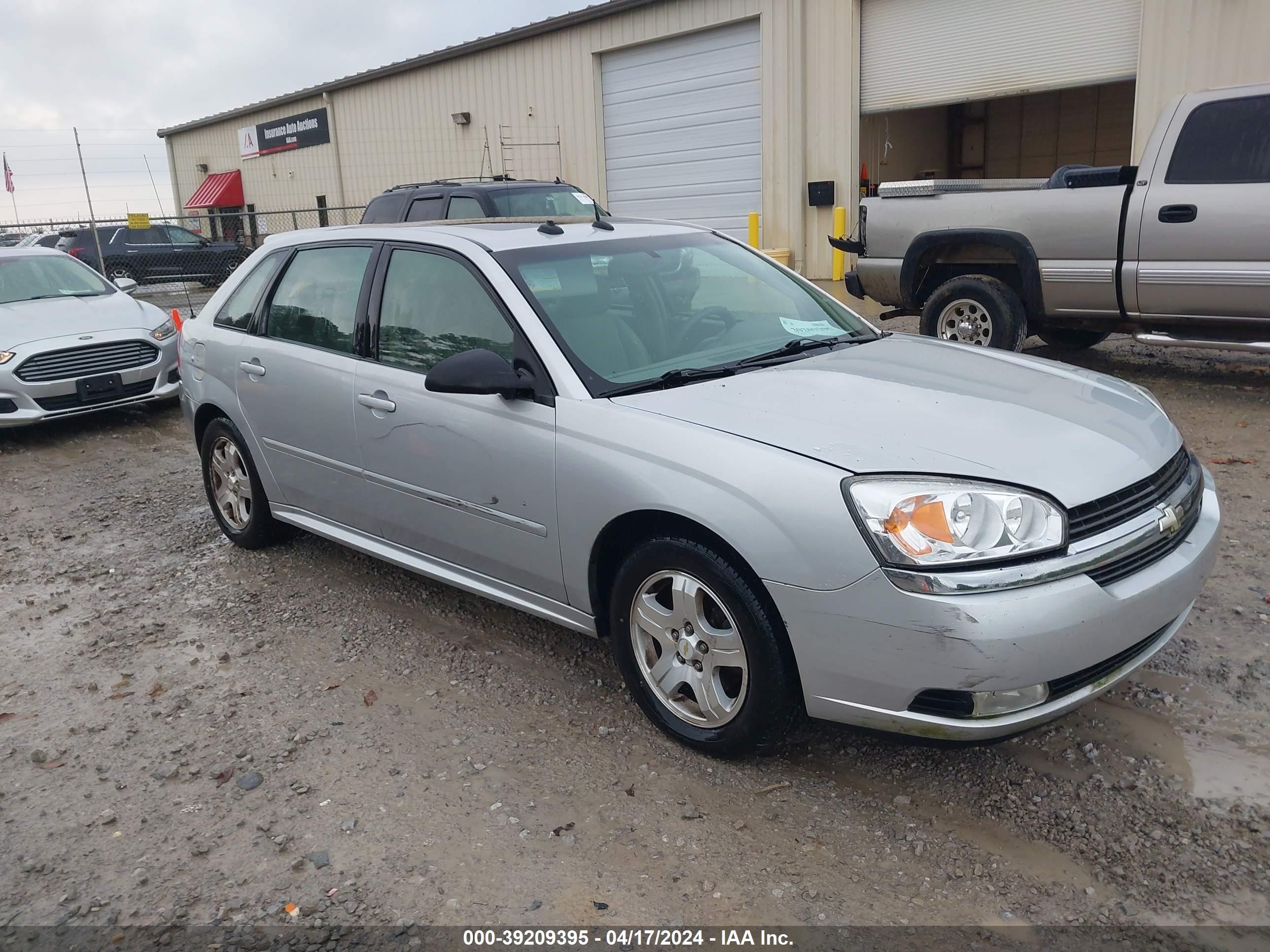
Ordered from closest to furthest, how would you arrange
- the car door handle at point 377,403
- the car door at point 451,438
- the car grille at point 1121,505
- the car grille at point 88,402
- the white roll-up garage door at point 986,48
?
the car grille at point 1121,505 < the car door at point 451,438 < the car door handle at point 377,403 < the car grille at point 88,402 < the white roll-up garage door at point 986,48

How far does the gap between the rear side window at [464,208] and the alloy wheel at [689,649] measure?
831cm

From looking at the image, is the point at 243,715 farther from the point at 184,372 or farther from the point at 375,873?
the point at 184,372

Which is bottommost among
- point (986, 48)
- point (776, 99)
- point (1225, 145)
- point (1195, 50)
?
point (1225, 145)

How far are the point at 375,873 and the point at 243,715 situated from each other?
3.98ft

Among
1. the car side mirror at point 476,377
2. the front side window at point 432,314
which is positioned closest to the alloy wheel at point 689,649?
the car side mirror at point 476,377

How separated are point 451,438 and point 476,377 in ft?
1.49

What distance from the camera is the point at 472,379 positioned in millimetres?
3438

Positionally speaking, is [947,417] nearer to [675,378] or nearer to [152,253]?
[675,378]

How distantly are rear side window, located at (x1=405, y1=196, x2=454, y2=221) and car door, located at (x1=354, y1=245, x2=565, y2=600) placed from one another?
23.0ft

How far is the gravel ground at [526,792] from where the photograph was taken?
2.66m

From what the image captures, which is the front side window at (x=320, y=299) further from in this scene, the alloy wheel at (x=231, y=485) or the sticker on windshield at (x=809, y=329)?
Answer: the sticker on windshield at (x=809, y=329)

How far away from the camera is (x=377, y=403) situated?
4137 mm

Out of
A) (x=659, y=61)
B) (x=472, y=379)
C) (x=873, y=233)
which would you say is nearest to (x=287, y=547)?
(x=472, y=379)

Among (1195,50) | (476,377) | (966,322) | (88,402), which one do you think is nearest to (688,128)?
(1195,50)
